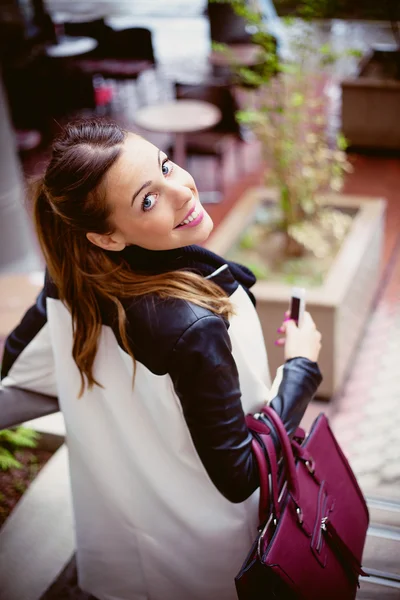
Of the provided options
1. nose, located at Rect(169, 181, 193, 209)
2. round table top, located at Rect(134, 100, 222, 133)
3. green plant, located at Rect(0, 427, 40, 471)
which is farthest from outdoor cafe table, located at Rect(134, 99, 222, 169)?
nose, located at Rect(169, 181, 193, 209)

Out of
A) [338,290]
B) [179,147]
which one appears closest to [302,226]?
[338,290]

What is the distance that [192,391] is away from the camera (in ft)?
5.12

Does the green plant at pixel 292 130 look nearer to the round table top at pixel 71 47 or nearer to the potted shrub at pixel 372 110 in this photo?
the potted shrub at pixel 372 110

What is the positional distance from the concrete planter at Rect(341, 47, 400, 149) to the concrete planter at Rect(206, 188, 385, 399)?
252 centimetres

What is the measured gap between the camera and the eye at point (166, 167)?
1576 millimetres

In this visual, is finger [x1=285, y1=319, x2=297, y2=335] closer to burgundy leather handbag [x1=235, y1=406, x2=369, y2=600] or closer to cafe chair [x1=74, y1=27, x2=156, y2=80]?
burgundy leather handbag [x1=235, y1=406, x2=369, y2=600]

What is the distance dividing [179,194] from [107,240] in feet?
0.62

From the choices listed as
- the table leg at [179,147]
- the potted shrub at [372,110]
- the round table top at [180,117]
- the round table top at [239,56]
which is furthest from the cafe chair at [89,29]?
the potted shrub at [372,110]

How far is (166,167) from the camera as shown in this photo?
5.19ft

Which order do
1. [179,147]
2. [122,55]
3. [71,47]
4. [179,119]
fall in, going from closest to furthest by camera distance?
[179,119], [179,147], [71,47], [122,55]

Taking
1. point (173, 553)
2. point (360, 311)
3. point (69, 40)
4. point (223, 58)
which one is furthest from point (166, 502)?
point (69, 40)

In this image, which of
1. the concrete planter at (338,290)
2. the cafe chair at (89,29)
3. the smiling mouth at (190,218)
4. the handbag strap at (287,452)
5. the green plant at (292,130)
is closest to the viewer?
the smiling mouth at (190,218)

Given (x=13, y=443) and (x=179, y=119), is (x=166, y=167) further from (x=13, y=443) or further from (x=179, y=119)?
(x=179, y=119)

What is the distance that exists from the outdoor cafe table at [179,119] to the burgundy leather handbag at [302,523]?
4639 mm
